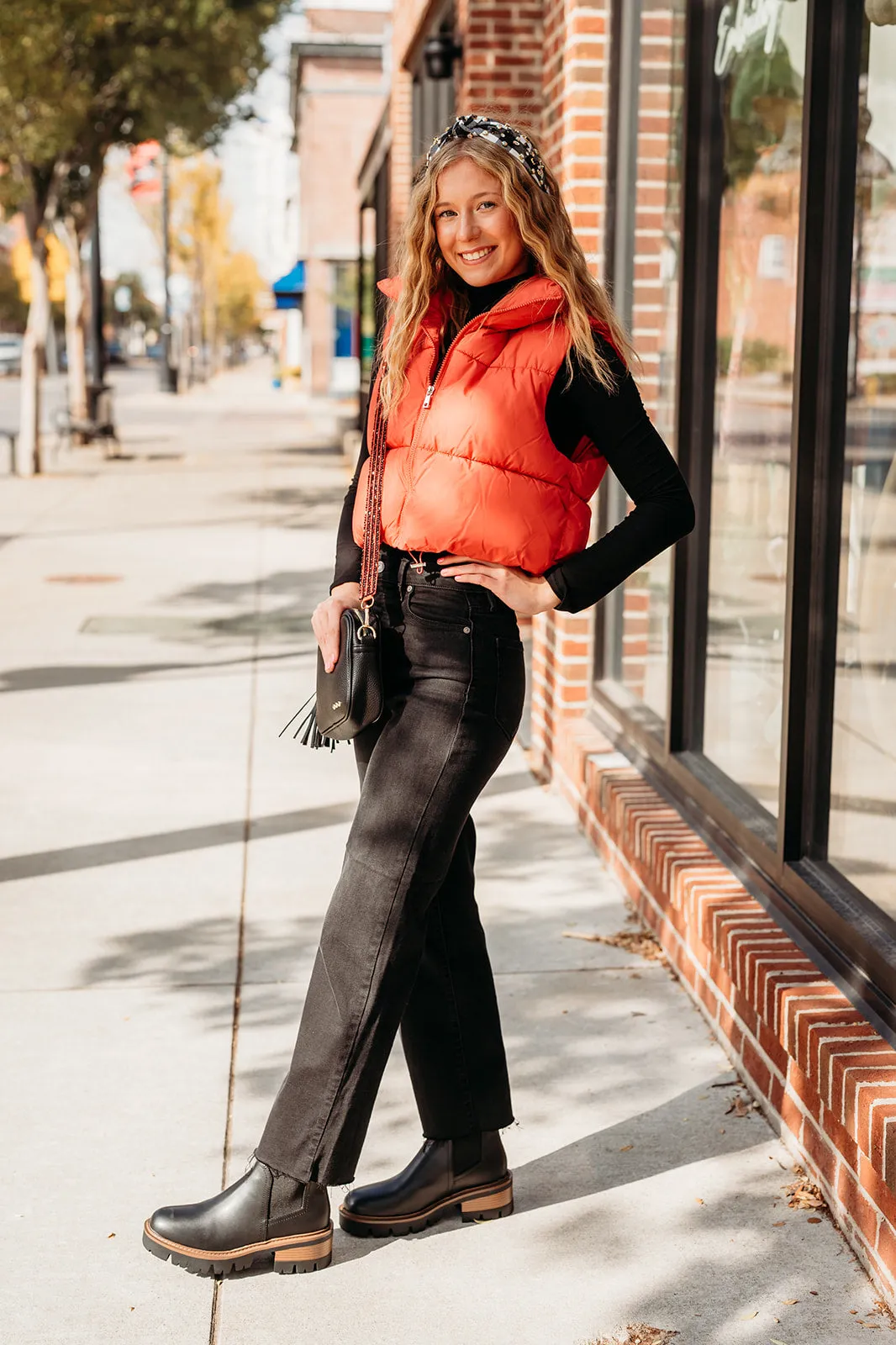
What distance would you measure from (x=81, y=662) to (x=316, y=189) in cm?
4087

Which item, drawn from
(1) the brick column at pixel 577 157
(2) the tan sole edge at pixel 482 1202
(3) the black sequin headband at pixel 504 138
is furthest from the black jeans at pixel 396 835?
(1) the brick column at pixel 577 157

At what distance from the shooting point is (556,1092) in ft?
13.0

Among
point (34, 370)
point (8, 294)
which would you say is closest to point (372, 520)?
point (34, 370)

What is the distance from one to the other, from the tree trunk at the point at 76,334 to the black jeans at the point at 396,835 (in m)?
22.6

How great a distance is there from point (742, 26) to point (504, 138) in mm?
2183

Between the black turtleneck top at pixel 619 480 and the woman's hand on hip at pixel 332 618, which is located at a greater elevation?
the black turtleneck top at pixel 619 480

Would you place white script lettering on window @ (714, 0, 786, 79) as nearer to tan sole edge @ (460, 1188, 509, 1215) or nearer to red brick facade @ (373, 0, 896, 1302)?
red brick facade @ (373, 0, 896, 1302)

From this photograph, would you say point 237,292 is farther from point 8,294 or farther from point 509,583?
point 509,583

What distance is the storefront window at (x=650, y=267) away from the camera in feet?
18.4

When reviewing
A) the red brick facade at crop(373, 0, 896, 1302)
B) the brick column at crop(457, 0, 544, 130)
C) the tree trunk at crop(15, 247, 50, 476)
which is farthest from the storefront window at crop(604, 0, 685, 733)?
the tree trunk at crop(15, 247, 50, 476)

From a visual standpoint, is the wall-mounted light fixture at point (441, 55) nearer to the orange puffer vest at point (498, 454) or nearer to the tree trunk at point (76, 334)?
the orange puffer vest at point (498, 454)

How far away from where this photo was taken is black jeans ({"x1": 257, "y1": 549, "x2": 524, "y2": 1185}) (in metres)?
3.00

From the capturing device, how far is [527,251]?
3062mm

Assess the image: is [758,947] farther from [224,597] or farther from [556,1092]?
[224,597]
